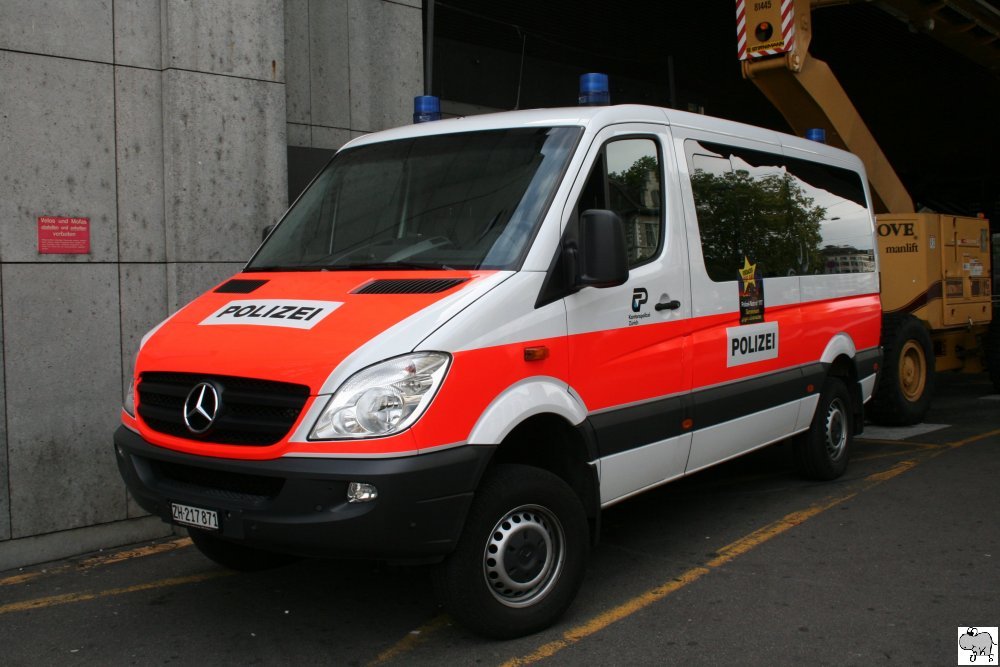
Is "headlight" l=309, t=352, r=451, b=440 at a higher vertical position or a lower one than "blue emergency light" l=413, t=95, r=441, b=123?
lower

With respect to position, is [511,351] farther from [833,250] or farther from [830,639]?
[833,250]

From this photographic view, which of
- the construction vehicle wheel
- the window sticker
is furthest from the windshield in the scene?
the construction vehicle wheel

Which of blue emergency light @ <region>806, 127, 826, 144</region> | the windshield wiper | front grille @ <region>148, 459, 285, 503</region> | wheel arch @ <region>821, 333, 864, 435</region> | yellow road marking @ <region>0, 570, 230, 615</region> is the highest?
blue emergency light @ <region>806, 127, 826, 144</region>

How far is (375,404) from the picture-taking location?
12.4ft

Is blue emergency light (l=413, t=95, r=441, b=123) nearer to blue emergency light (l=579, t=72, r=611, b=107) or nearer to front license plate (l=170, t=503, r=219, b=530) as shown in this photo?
blue emergency light (l=579, t=72, r=611, b=107)

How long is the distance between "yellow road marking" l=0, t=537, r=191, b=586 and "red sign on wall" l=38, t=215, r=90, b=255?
192 cm

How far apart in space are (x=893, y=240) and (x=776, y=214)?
4.33 meters

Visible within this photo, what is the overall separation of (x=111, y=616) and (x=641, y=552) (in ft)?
9.28

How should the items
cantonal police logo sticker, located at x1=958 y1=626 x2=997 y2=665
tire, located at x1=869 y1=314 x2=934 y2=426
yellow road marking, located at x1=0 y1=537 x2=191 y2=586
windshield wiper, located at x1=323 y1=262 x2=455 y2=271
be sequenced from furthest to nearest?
tire, located at x1=869 y1=314 x2=934 y2=426, yellow road marking, located at x1=0 y1=537 x2=191 y2=586, windshield wiper, located at x1=323 y1=262 x2=455 y2=271, cantonal police logo sticker, located at x1=958 y1=626 x2=997 y2=665

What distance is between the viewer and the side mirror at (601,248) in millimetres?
4336

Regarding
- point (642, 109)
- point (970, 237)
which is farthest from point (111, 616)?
point (970, 237)

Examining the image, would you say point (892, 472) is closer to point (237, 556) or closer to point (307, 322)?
point (237, 556)

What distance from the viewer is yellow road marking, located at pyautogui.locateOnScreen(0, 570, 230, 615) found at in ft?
17.0

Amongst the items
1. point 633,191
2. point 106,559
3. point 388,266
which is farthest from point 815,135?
point 106,559
